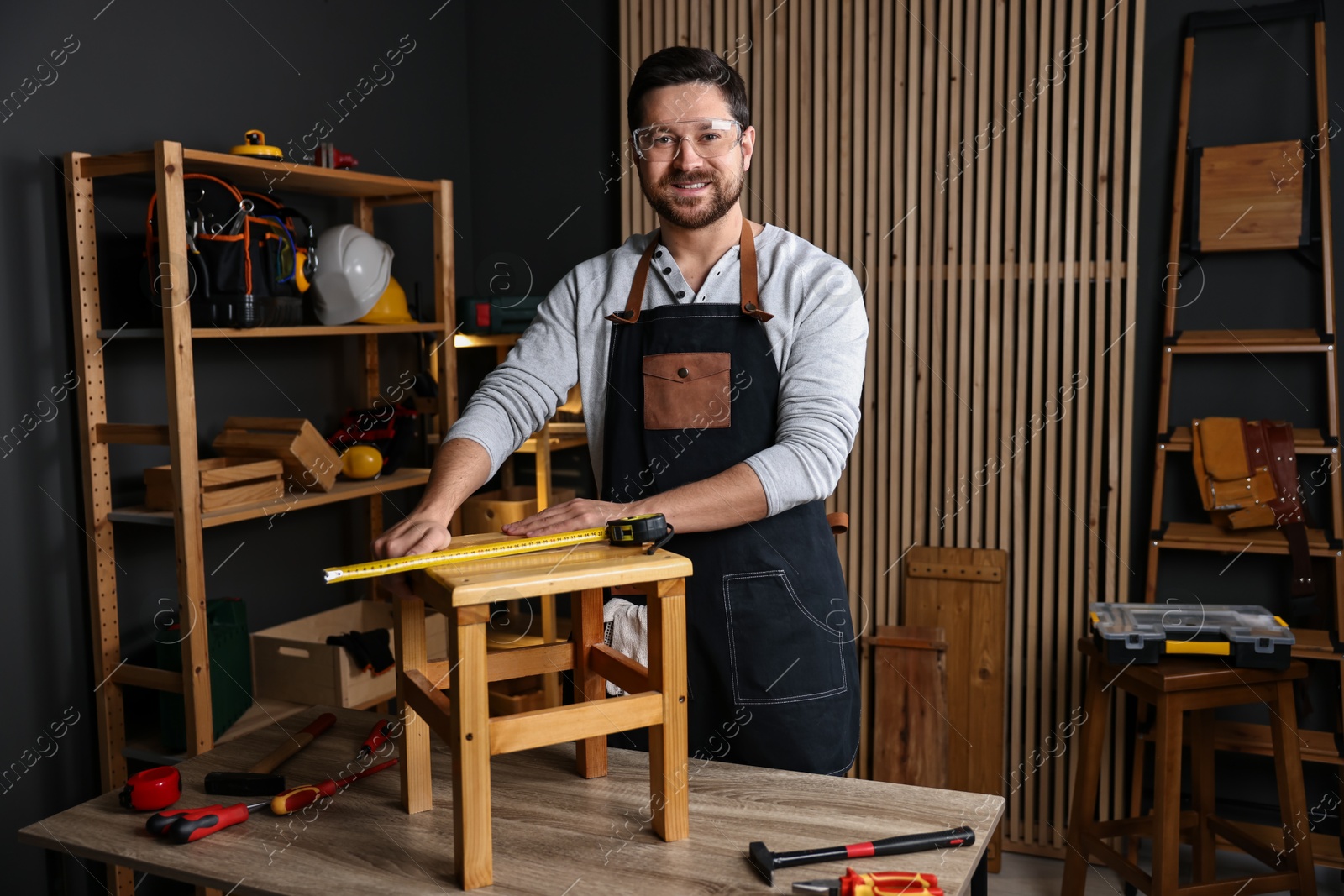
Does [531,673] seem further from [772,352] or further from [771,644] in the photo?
[772,352]

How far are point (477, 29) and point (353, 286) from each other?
1.81 meters

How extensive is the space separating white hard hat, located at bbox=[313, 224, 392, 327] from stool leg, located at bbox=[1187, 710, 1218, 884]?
9.70ft

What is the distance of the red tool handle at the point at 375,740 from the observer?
168 centimetres

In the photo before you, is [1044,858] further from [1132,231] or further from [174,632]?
[174,632]

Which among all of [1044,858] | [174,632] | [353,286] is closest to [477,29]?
[353,286]

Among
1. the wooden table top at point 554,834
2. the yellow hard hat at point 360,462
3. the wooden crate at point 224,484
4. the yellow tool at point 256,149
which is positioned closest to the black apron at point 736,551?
the wooden table top at point 554,834

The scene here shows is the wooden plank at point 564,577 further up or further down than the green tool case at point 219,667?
further up

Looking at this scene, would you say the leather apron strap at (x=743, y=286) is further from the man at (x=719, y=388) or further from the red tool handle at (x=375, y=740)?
the red tool handle at (x=375, y=740)

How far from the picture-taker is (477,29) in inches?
185

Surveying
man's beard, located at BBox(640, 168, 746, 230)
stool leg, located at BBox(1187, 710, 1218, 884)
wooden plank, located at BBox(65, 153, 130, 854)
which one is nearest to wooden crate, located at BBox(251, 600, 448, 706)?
wooden plank, located at BBox(65, 153, 130, 854)

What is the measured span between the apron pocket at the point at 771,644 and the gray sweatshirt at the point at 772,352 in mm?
302

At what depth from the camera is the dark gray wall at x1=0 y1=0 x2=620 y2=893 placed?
9.55 ft

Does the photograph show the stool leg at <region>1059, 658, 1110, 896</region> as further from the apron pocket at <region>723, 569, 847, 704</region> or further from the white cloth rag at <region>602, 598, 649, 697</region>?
the white cloth rag at <region>602, 598, 649, 697</region>

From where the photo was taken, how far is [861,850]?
1.32 m
